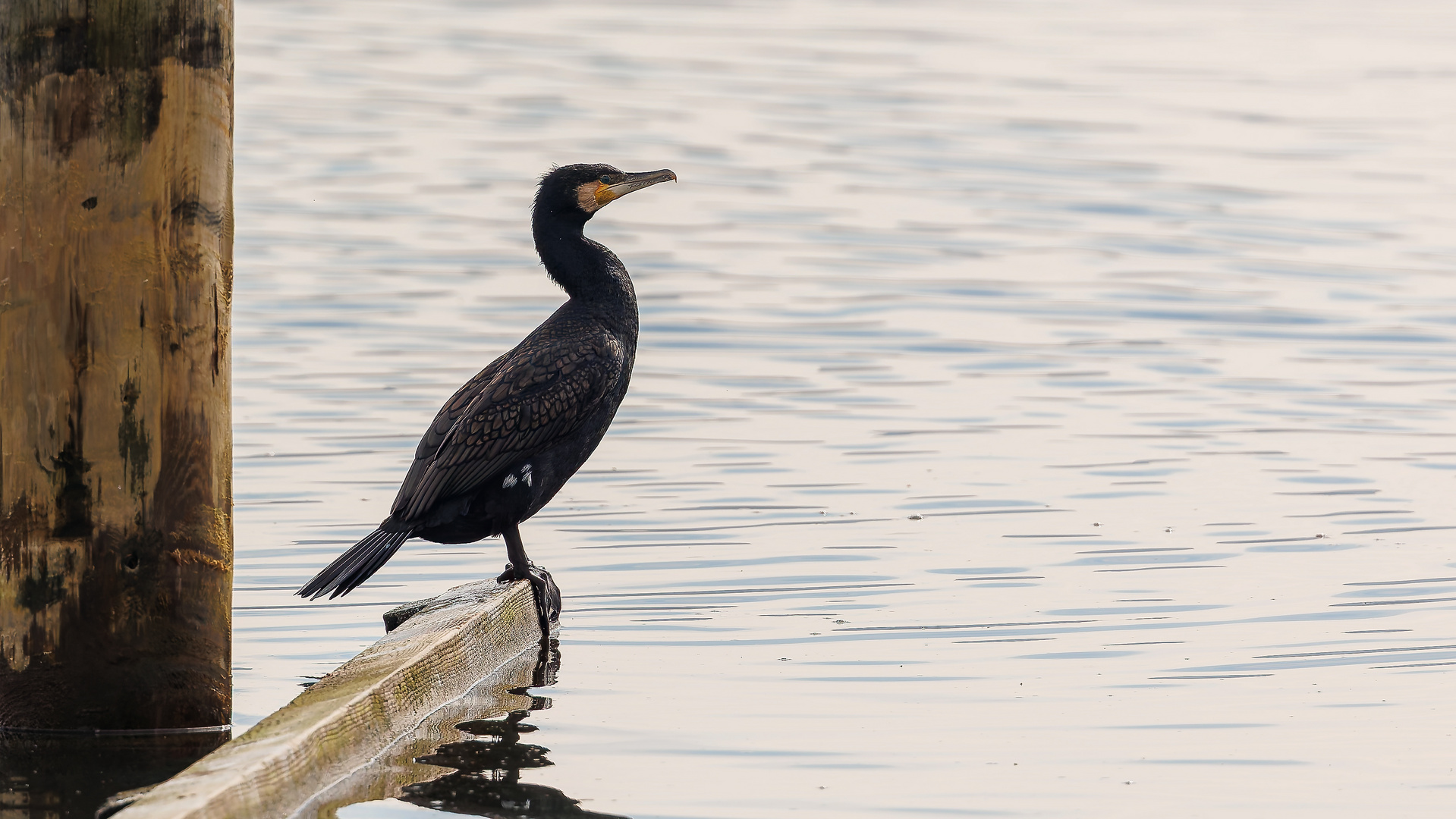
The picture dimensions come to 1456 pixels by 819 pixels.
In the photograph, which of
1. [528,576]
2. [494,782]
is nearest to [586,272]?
[528,576]

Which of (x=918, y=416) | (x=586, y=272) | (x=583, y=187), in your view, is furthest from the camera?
(x=918, y=416)

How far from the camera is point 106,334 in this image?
457 cm

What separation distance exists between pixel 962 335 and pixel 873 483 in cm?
343

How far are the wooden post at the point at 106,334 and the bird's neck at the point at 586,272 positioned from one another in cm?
193

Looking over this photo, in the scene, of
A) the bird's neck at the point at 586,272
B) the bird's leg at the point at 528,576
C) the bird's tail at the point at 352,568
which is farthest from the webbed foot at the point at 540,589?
the bird's neck at the point at 586,272

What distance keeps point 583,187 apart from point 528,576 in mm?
1394

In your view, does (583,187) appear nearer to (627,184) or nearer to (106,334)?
(627,184)

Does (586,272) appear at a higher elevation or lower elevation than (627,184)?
lower

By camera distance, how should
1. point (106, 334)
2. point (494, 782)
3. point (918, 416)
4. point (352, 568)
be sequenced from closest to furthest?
point (106, 334) < point (494, 782) < point (352, 568) < point (918, 416)

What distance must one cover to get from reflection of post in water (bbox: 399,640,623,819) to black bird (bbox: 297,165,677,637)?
738 mm

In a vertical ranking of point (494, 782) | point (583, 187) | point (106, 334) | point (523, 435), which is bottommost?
point (494, 782)

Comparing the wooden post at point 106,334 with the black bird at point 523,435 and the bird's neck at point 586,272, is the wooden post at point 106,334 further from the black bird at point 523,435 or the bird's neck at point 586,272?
the bird's neck at point 586,272

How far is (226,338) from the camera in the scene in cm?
474

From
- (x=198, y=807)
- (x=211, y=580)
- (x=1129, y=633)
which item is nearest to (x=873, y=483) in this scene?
(x=1129, y=633)
